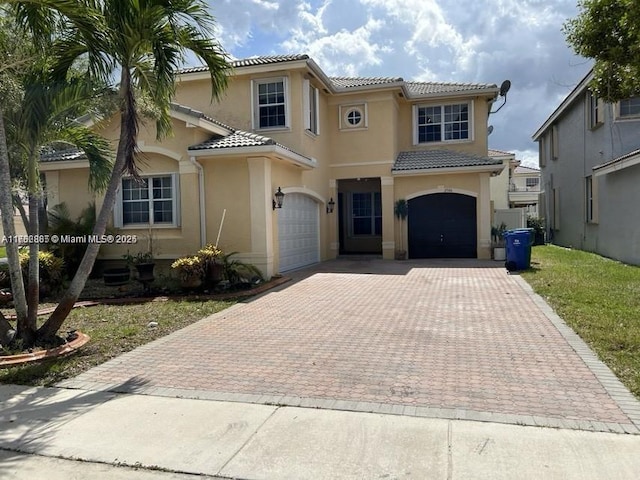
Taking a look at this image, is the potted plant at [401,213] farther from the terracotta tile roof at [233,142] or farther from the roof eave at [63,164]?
the roof eave at [63,164]

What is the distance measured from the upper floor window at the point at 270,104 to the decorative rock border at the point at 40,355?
411 inches

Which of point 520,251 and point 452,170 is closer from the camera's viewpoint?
point 520,251

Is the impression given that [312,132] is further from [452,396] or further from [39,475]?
[39,475]

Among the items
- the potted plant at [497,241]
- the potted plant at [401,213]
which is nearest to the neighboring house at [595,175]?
the potted plant at [497,241]

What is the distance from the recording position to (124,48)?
675cm

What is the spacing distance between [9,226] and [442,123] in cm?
1661

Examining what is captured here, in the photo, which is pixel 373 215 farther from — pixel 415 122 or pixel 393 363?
pixel 393 363

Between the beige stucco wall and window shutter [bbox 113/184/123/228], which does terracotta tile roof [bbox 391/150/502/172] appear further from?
the beige stucco wall

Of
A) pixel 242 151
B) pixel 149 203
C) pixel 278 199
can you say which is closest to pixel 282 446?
pixel 242 151

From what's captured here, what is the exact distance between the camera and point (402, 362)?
6.04 meters

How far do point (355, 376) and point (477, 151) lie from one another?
15.8 m

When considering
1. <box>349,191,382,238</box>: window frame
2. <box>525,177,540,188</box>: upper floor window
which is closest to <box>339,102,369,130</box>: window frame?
<box>349,191,382,238</box>: window frame

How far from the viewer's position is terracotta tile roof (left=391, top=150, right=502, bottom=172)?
17511 mm

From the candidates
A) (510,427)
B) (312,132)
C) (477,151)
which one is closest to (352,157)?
(312,132)
